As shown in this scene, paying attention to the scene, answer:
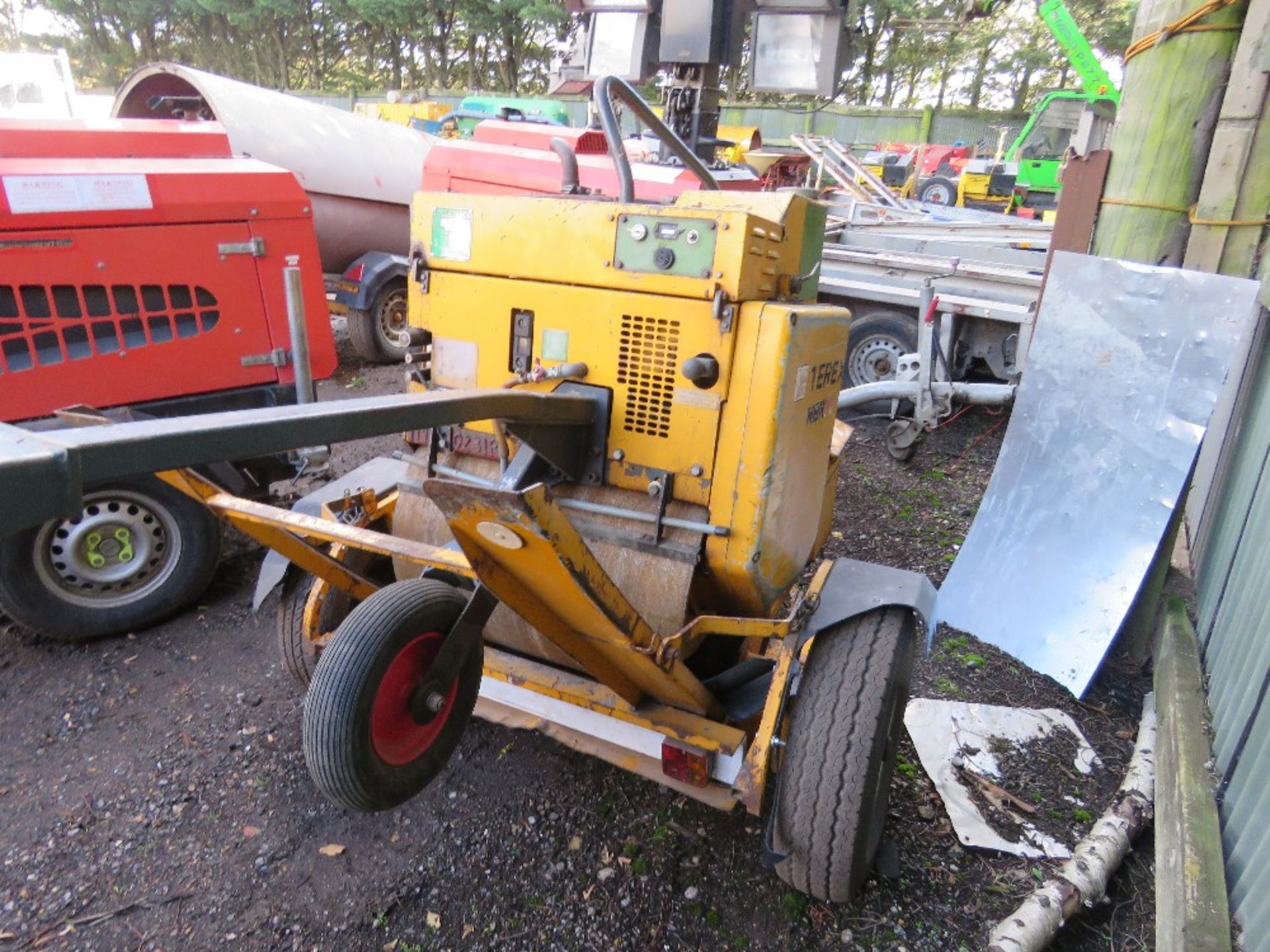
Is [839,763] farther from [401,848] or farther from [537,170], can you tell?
[537,170]

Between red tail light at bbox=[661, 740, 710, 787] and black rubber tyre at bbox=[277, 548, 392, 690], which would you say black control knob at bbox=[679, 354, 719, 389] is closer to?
red tail light at bbox=[661, 740, 710, 787]

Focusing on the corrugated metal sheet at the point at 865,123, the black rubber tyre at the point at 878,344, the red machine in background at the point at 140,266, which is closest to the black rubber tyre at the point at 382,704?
the red machine in background at the point at 140,266

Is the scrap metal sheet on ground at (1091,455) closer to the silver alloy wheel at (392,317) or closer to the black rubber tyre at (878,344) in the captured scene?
the black rubber tyre at (878,344)

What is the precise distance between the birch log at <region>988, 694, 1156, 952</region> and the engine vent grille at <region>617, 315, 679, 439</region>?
5.57 ft

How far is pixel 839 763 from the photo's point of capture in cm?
223

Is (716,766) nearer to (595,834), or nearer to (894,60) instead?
(595,834)

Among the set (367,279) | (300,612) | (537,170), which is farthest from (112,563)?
(537,170)

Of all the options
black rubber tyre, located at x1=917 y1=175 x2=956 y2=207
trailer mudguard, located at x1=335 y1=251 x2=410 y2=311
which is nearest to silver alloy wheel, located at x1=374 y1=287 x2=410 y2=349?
trailer mudguard, located at x1=335 y1=251 x2=410 y2=311

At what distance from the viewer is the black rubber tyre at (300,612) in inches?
111

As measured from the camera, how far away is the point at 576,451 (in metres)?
2.46

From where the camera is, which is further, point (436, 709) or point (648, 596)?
point (648, 596)

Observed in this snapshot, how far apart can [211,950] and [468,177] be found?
6.15 m

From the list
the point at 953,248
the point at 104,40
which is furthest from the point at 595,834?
the point at 104,40

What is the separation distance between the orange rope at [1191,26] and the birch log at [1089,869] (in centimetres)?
289
